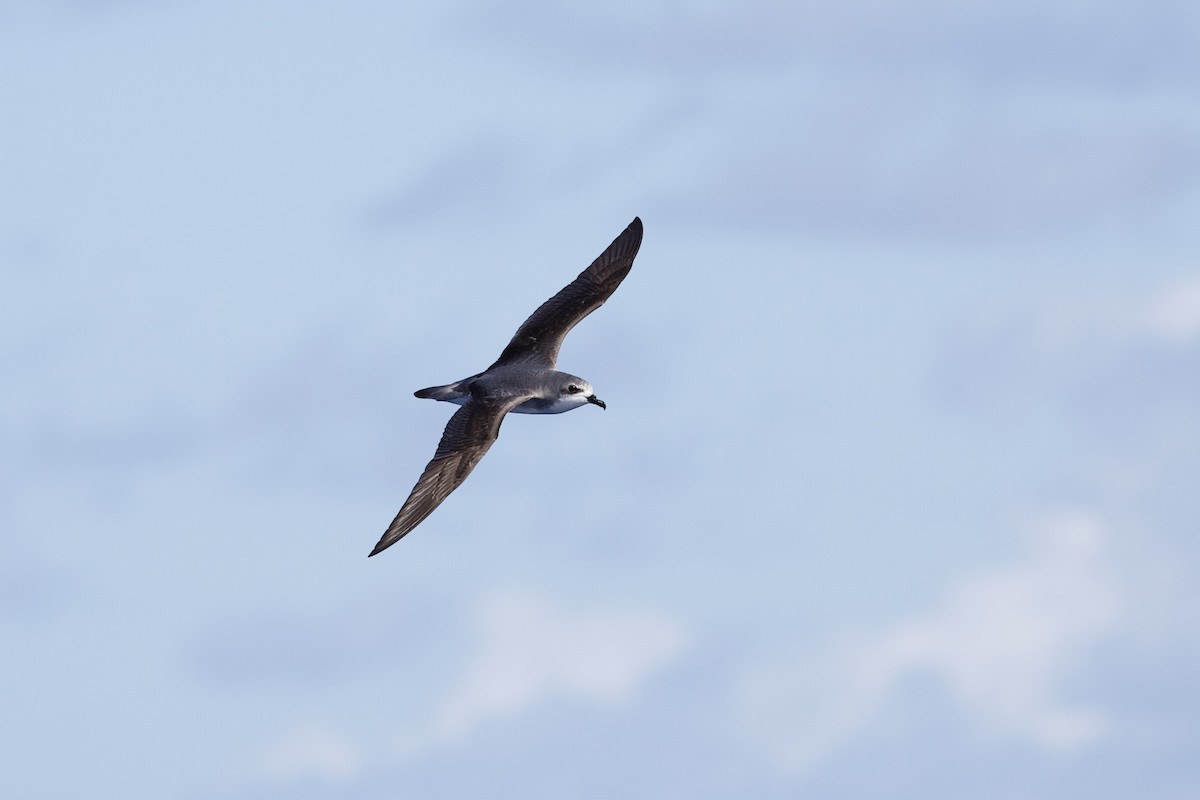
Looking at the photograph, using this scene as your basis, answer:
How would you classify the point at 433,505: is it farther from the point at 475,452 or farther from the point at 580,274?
the point at 580,274

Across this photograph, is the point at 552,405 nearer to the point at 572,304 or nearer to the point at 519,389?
the point at 519,389

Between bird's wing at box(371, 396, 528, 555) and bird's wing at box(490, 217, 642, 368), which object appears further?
bird's wing at box(490, 217, 642, 368)

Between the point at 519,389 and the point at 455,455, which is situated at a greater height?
the point at 519,389

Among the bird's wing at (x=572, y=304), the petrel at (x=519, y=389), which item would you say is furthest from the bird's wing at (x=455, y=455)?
the bird's wing at (x=572, y=304)

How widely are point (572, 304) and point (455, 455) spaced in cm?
713

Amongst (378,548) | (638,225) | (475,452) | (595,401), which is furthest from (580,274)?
(378,548)

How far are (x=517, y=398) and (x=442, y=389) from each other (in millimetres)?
1601

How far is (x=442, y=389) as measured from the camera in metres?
39.1

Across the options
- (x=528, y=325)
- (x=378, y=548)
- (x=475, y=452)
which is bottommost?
(x=378, y=548)

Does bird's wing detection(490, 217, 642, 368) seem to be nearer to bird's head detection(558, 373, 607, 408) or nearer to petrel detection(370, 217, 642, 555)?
petrel detection(370, 217, 642, 555)

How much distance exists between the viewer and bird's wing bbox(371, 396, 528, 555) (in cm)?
3569

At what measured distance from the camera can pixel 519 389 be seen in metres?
38.8

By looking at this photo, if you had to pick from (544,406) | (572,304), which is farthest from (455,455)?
(572,304)

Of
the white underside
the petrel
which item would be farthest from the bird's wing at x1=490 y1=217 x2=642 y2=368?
the white underside
